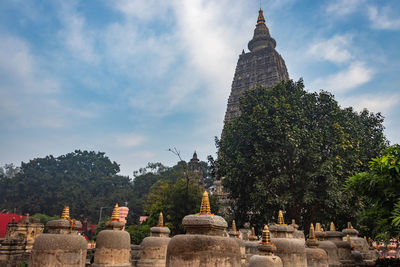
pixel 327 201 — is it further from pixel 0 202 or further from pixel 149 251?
pixel 0 202

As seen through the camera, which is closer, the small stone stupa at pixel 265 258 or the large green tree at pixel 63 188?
the small stone stupa at pixel 265 258

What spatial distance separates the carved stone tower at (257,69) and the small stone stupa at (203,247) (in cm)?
3655

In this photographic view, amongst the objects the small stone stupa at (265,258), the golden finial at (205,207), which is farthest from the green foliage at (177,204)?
the golden finial at (205,207)

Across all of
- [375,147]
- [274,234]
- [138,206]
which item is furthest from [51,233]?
[138,206]

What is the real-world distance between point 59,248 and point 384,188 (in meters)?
8.72

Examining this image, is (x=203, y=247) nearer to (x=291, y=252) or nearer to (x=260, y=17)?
(x=291, y=252)

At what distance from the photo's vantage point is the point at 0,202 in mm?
54906

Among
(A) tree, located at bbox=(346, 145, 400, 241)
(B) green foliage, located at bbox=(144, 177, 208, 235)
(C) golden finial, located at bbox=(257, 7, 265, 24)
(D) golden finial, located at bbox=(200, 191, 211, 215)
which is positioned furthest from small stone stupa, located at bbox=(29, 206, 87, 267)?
(C) golden finial, located at bbox=(257, 7, 265, 24)

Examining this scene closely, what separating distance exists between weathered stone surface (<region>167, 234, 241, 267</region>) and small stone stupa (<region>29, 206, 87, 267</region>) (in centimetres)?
366

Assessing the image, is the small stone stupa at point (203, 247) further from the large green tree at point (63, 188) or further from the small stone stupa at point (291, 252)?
the large green tree at point (63, 188)

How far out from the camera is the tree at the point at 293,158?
18438 mm

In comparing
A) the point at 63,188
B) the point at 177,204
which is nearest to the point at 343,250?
the point at 177,204

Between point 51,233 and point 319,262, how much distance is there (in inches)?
309

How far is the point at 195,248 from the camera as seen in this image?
170 inches
